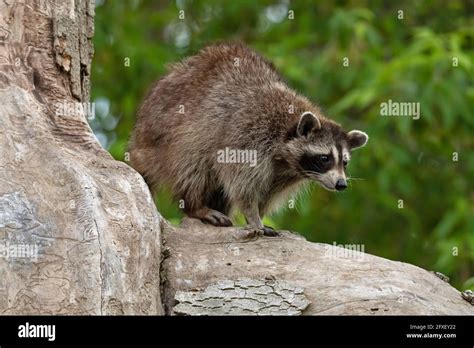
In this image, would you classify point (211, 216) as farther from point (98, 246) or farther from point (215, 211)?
point (98, 246)

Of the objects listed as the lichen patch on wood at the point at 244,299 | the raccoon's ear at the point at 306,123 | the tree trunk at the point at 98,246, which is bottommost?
the lichen patch on wood at the point at 244,299

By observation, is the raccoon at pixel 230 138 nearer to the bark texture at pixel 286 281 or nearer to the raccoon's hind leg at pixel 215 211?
the raccoon's hind leg at pixel 215 211

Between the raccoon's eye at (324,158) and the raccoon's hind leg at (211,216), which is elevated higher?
the raccoon's eye at (324,158)

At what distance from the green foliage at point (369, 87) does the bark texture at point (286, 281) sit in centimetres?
449

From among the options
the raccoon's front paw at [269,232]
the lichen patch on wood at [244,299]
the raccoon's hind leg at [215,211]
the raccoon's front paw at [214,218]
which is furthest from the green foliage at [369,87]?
the lichen patch on wood at [244,299]

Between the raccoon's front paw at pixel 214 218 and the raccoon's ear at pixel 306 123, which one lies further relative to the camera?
the raccoon's ear at pixel 306 123

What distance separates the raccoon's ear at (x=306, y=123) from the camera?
811cm

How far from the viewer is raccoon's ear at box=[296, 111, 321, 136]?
26.6ft

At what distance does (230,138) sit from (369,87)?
12.2 feet

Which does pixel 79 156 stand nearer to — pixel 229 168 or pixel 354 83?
pixel 229 168

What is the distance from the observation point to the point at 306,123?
8.16 metres

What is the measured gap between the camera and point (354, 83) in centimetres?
1303
